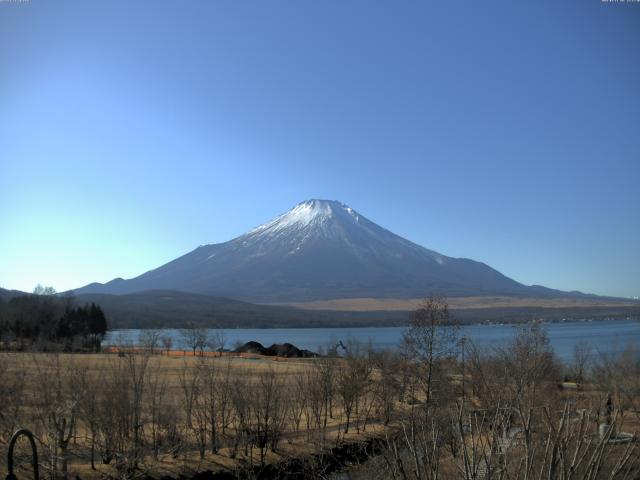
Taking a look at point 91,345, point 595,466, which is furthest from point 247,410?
point 91,345

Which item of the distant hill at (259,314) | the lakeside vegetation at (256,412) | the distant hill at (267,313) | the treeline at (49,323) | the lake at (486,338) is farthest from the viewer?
the distant hill at (259,314)

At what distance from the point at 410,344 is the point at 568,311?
17359 cm

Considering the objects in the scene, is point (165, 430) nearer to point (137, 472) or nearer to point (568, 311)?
point (137, 472)

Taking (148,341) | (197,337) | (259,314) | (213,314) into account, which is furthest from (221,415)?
(259,314)

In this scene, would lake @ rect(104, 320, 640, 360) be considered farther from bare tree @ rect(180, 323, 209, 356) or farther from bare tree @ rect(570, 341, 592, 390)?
bare tree @ rect(180, 323, 209, 356)

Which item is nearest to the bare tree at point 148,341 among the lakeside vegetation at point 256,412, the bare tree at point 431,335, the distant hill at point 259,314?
the lakeside vegetation at point 256,412

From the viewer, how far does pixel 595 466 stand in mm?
4402

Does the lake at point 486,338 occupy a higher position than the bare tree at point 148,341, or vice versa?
the bare tree at point 148,341

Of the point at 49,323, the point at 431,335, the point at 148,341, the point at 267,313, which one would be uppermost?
the point at 431,335

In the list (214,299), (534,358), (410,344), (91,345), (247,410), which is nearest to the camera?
(247,410)

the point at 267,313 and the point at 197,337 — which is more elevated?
the point at 267,313

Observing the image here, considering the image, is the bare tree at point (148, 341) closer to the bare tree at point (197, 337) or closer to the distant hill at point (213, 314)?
the bare tree at point (197, 337)

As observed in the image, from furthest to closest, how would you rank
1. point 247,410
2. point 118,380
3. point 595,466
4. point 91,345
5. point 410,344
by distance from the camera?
1. point 91,345
2. point 410,344
3. point 247,410
4. point 118,380
5. point 595,466

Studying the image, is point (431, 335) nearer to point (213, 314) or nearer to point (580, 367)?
point (580, 367)
